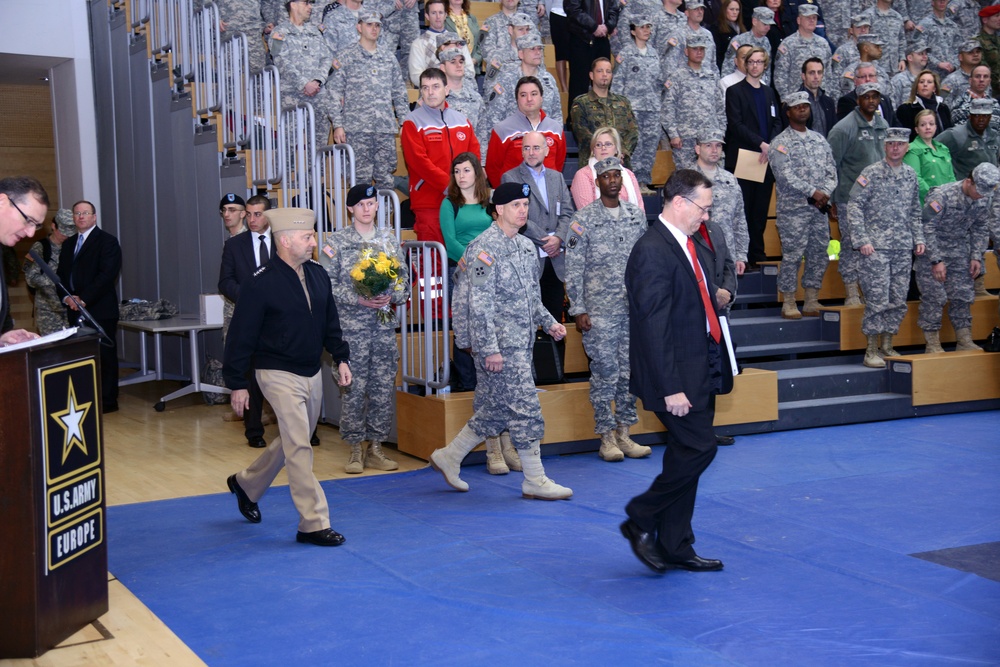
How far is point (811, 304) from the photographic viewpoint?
33.1 feet

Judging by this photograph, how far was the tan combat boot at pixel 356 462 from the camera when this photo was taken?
7.32 metres

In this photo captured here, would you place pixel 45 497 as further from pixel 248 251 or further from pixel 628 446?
pixel 248 251

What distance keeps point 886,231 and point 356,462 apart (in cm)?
497

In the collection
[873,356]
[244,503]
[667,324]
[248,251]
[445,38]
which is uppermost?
[445,38]

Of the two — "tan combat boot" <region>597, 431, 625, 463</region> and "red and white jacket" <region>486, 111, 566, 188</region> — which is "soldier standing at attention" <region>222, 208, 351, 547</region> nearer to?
"tan combat boot" <region>597, 431, 625, 463</region>

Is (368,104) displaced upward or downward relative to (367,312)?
upward

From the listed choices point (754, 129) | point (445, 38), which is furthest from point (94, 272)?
point (754, 129)

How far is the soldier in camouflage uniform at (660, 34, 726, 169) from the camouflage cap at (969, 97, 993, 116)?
2.57 metres

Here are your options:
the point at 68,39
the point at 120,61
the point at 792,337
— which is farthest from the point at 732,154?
the point at 68,39

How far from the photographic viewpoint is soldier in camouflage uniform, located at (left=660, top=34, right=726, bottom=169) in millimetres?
10172

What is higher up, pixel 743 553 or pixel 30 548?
pixel 30 548

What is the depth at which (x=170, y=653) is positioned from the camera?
13.6ft

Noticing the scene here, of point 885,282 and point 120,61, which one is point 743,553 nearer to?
point 885,282

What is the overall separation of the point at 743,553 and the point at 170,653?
271cm
